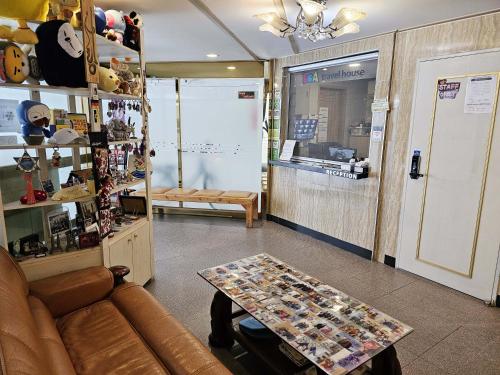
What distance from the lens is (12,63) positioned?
6.15 ft

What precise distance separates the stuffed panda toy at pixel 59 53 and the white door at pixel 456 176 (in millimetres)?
2977

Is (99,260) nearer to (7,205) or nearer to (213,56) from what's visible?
(7,205)

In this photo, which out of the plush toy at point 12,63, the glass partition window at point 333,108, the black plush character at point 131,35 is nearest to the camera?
the plush toy at point 12,63

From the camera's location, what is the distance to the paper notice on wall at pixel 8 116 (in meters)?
2.13

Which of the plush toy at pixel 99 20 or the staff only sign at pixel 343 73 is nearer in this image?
the plush toy at pixel 99 20

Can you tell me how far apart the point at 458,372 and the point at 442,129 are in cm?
203

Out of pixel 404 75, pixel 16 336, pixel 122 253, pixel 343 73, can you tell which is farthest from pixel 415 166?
pixel 16 336

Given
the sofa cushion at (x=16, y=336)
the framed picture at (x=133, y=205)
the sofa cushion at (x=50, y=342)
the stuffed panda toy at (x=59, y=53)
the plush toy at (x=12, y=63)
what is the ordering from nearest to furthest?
the sofa cushion at (x=16, y=336) → the sofa cushion at (x=50, y=342) → the plush toy at (x=12, y=63) → the stuffed panda toy at (x=59, y=53) → the framed picture at (x=133, y=205)

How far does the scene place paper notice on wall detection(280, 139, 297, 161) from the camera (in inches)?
187

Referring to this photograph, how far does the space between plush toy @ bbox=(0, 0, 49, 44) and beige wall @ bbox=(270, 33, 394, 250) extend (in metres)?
3.06

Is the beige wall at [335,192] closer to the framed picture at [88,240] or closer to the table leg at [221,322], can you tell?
the table leg at [221,322]

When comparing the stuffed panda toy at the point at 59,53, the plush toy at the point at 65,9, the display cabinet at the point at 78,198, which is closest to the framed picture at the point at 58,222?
A: the display cabinet at the point at 78,198

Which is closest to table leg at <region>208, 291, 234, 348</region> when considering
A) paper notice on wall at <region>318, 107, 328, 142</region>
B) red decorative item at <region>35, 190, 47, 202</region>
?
red decorative item at <region>35, 190, 47, 202</region>

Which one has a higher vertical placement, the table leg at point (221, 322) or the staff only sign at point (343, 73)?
the staff only sign at point (343, 73)
